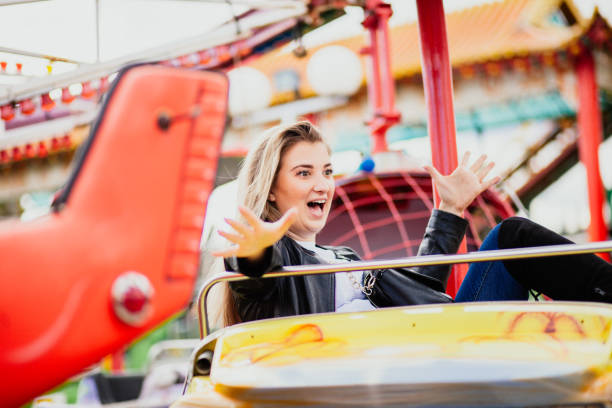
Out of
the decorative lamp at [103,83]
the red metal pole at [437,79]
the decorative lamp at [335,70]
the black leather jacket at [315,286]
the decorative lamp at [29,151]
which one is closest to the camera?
the black leather jacket at [315,286]

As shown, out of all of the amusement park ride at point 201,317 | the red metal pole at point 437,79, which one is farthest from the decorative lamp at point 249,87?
the amusement park ride at point 201,317

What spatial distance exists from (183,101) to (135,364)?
4.97 m

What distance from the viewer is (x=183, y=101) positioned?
4.13 ft

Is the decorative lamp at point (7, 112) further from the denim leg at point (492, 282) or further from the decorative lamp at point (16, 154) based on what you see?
the decorative lamp at point (16, 154)

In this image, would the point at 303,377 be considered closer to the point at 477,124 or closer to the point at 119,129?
the point at 119,129

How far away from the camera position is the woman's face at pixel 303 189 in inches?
48.1

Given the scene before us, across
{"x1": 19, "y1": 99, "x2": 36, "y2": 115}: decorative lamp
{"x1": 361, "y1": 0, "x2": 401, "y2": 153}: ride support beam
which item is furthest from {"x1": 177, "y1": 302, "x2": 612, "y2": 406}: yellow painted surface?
{"x1": 19, "y1": 99, "x2": 36, "y2": 115}: decorative lamp

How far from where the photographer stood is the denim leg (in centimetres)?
120

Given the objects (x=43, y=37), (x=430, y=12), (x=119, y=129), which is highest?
(x=43, y=37)

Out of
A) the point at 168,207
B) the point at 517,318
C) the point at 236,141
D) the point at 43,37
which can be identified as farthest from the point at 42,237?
the point at 236,141

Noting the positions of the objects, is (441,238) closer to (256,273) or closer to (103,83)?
(256,273)

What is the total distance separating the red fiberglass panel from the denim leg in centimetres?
55

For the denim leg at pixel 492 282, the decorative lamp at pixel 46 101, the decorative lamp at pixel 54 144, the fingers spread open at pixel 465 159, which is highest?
the decorative lamp at pixel 54 144

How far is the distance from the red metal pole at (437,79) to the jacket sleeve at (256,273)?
1.87 feet
